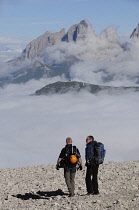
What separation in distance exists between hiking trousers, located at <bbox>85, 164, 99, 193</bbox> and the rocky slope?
386mm

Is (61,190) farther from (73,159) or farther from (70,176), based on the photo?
(73,159)

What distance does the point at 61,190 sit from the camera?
1736cm

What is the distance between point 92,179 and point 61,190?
288 centimetres

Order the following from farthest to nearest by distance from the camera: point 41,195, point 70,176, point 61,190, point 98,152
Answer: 1. point 61,190
2. point 41,195
3. point 70,176
4. point 98,152

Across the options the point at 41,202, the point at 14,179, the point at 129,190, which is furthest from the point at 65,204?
the point at 14,179

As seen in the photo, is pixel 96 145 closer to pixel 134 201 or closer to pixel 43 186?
pixel 134 201

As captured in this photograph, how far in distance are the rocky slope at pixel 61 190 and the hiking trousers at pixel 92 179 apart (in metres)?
0.39

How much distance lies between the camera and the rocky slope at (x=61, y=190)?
13.0m

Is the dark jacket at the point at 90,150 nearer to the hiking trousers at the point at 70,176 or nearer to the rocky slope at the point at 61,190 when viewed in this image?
the hiking trousers at the point at 70,176

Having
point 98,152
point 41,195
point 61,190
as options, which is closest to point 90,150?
point 98,152

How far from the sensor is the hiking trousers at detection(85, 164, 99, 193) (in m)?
14.8

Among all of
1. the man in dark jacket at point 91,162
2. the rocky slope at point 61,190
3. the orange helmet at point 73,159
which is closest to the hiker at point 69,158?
the orange helmet at point 73,159

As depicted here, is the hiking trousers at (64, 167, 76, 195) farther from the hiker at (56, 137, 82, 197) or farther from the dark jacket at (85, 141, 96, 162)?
the dark jacket at (85, 141, 96, 162)

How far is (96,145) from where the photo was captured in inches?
563
